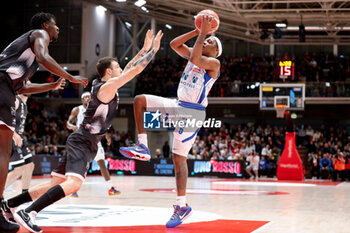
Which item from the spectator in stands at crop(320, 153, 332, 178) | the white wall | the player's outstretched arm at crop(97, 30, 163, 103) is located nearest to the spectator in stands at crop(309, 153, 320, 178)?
the spectator in stands at crop(320, 153, 332, 178)

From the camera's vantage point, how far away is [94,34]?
30766mm

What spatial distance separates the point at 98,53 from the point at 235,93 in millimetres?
9623

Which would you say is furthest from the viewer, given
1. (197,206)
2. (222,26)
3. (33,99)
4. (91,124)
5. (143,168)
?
(33,99)

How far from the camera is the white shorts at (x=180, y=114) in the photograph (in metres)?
5.57

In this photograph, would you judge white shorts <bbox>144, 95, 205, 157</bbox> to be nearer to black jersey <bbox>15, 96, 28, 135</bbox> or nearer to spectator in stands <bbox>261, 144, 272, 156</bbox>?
black jersey <bbox>15, 96, 28, 135</bbox>

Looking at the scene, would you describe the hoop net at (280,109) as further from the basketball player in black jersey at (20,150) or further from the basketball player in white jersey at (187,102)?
the basketball player in white jersey at (187,102)

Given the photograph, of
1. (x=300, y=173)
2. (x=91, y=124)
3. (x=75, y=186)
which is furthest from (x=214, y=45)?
(x=300, y=173)

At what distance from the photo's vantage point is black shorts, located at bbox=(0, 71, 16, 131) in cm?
418

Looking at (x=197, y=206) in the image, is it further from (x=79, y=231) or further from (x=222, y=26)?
(x=222, y=26)

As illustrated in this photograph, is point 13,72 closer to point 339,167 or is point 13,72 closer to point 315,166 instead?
point 339,167

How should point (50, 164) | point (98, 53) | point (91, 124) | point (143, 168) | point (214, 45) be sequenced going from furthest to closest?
point (98, 53)
point (143, 168)
point (50, 164)
point (214, 45)
point (91, 124)

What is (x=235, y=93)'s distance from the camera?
87.4ft

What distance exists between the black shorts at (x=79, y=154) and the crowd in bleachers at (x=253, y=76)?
70.1 ft

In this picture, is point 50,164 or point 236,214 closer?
point 236,214
